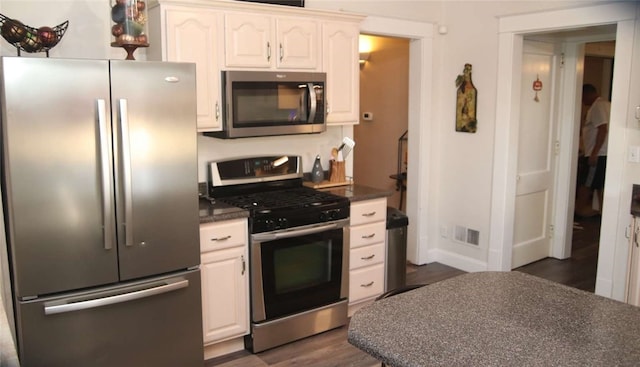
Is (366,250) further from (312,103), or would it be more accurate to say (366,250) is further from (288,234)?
(312,103)

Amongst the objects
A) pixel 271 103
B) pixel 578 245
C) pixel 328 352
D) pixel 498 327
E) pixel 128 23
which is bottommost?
pixel 328 352

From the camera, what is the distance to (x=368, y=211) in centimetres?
385

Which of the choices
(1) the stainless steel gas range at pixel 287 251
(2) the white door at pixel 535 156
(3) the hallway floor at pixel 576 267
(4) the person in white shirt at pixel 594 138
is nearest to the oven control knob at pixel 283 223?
(1) the stainless steel gas range at pixel 287 251

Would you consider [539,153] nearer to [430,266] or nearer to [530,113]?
[530,113]

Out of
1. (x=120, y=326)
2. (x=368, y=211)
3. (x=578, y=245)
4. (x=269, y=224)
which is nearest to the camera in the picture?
(x=120, y=326)

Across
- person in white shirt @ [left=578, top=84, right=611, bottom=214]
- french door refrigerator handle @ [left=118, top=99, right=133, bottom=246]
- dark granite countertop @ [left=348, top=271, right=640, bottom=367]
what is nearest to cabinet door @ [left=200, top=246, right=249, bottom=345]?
french door refrigerator handle @ [left=118, top=99, right=133, bottom=246]

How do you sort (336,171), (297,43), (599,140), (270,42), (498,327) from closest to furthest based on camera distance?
(498,327)
(270,42)
(297,43)
(336,171)
(599,140)

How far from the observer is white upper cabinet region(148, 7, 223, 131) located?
3.16 metres

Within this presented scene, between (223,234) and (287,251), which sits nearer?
(223,234)

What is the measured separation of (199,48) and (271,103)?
0.58 meters

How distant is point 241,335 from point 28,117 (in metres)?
1.75

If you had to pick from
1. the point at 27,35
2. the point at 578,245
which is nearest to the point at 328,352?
the point at 27,35

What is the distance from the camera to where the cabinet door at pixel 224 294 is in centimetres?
320

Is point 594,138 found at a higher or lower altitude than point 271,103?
lower
